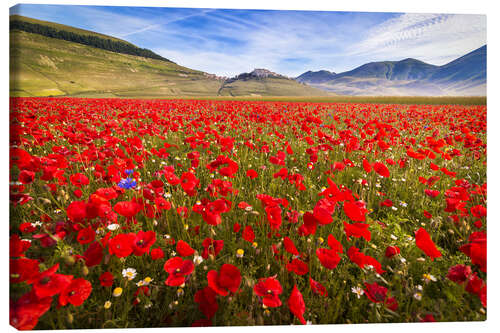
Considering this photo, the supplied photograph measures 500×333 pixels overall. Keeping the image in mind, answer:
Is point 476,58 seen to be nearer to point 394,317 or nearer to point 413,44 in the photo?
point 413,44

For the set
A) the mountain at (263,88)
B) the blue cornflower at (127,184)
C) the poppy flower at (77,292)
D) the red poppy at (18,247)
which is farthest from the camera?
the mountain at (263,88)

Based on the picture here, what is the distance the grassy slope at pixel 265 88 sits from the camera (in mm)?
107000

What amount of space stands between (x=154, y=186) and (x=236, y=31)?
85.6 inches

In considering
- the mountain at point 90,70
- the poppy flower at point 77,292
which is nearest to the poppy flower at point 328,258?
the poppy flower at point 77,292

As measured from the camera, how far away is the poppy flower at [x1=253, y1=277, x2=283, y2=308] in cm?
103

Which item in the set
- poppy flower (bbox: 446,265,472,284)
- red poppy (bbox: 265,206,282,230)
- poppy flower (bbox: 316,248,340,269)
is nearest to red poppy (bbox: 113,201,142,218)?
red poppy (bbox: 265,206,282,230)

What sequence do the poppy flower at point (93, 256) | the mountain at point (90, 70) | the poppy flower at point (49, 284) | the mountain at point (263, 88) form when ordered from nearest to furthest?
1. the poppy flower at point (49, 284)
2. the poppy flower at point (93, 256)
3. the mountain at point (90, 70)
4. the mountain at point (263, 88)

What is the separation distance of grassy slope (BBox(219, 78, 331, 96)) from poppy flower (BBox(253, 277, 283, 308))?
105 metres

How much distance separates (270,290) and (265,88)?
120960 millimetres

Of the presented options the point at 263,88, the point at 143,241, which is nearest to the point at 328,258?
the point at 143,241

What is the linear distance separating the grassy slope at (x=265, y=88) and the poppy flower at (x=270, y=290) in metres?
105

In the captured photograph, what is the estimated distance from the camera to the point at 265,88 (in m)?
115

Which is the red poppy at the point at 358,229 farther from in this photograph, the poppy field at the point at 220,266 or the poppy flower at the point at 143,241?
the poppy flower at the point at 143,241
